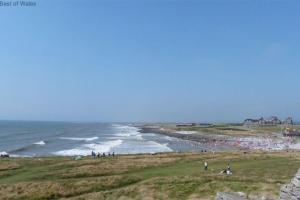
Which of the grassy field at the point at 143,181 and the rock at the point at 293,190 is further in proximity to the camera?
the grassy field at the point at 143,181

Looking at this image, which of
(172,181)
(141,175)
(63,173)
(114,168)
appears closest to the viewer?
(172,181)

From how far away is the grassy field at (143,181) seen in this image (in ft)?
127

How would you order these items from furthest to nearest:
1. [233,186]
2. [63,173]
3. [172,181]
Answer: [63,173] → [172,181] → [233,186]

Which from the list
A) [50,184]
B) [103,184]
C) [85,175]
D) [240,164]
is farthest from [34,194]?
[240,164]

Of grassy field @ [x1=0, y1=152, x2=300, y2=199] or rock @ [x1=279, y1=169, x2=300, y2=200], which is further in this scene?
grassy field @ [x1=0, y1=152, x2=300, y2=199]

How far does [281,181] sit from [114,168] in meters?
22.3

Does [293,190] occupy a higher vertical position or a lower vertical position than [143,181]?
higher

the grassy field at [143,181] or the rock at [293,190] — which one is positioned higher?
the rock at [293,190]

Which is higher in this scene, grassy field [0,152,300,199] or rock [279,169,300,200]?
rock [279,169,300,200]

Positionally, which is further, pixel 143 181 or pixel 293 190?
pixel 143 181

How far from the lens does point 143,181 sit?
143 ft

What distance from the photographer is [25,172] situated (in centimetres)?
5347

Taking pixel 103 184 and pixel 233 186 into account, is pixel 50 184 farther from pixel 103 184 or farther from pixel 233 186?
pixel 233 186

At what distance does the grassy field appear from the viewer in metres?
38.7
